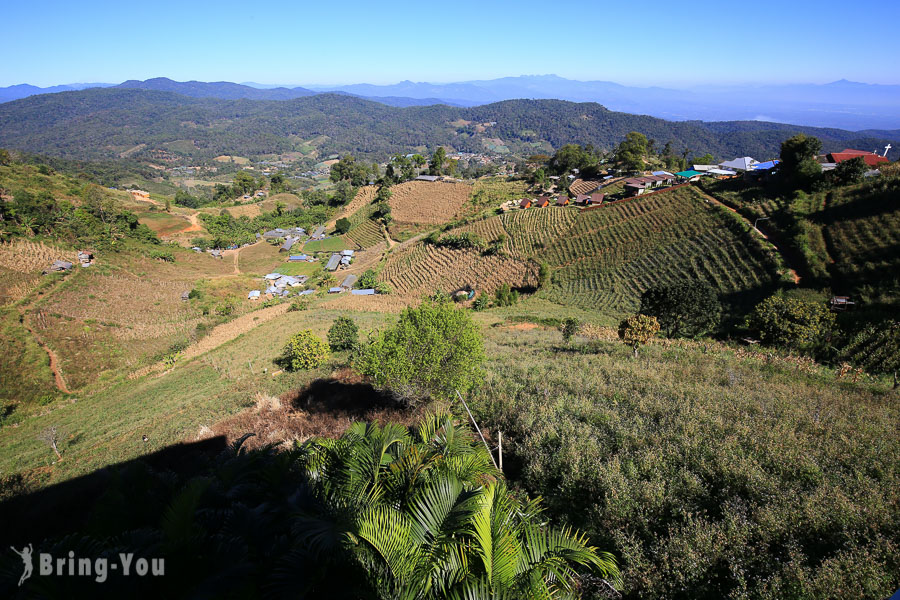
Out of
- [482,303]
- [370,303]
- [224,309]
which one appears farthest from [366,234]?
[482,303]

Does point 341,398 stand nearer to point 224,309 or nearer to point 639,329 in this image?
point 639,329

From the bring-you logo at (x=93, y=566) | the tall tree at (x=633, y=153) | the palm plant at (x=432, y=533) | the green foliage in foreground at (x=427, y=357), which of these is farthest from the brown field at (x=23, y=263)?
the tall tree at (x=633, y=153)

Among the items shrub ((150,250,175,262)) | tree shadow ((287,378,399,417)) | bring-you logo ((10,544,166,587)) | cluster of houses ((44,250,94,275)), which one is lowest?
shrub ((150,250,175,262))

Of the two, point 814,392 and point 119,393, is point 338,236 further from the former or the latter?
point 814,392

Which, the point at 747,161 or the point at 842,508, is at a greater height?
the point at 747,161

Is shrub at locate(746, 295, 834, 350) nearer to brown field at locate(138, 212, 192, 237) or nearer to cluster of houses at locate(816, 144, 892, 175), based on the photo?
cluster of houses at locate(816, 144, 892, 175)

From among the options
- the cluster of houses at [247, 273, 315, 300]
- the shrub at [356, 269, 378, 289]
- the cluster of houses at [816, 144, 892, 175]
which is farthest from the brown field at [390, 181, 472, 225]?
the cluster of houses at [816, 144, 892, 175]

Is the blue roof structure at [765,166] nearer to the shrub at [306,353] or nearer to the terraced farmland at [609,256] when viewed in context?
the terraced farmland at [609,256]

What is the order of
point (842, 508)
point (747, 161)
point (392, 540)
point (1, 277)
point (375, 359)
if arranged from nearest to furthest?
1. point (392, 540)
2. point (842, 508)
3. point (375, 359)
4. point (1, 277)
5. point (747, 161)

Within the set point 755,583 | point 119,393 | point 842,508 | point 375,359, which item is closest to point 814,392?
point 842,508
